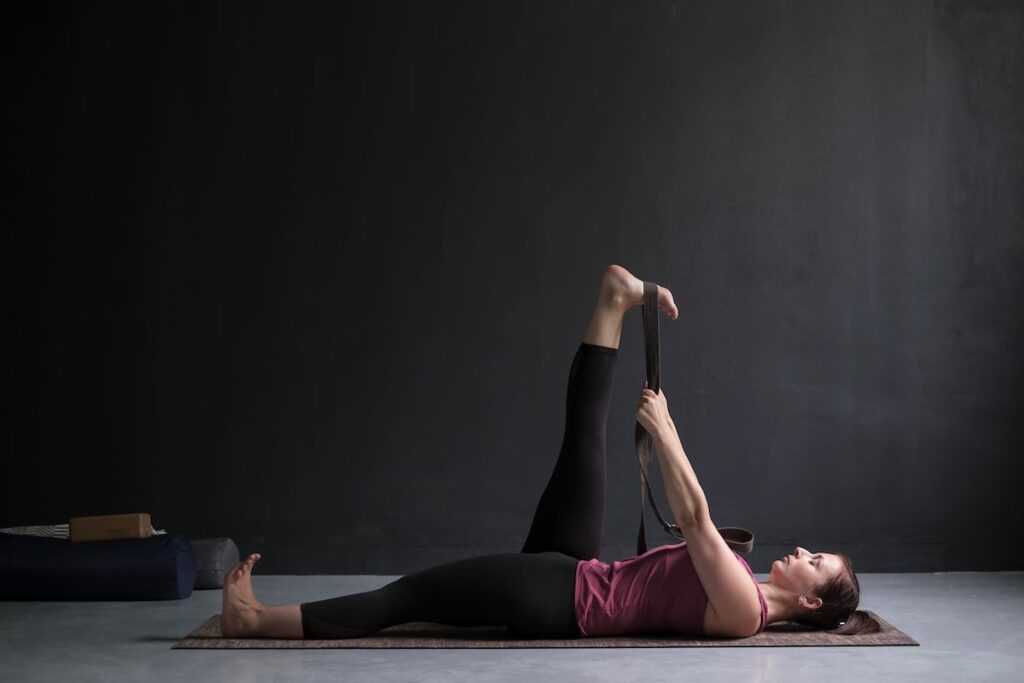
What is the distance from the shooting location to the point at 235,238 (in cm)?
528

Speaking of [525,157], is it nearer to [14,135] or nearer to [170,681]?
[14,135]

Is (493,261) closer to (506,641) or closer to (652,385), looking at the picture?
(652,385)

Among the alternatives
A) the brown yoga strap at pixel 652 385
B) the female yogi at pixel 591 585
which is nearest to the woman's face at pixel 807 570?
the female yogi at pixel 591 585

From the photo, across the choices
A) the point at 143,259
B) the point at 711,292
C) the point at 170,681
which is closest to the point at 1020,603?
the point at 711,292

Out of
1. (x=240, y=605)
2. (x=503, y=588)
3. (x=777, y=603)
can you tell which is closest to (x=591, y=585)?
(x=503, y=588)

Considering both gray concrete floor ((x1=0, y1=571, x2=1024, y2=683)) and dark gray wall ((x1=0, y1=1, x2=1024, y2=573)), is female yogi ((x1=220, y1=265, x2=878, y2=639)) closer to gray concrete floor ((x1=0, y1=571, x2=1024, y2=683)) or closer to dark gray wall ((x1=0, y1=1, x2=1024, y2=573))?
gray concrete floor ((x1=0, y1=571, x2=1024, y2=683))

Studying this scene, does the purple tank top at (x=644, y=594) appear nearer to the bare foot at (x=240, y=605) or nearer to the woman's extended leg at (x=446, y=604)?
the woman's extended leg at (x=446, y=604)

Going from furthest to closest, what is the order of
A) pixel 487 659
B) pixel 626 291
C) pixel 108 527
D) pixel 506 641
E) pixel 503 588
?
pixel 108 527, pixel 626 291, pixel 506 641, pixel 503 588, pixel 487 659

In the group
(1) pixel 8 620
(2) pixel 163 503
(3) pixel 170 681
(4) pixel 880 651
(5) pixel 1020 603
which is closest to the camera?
(3) pixel 170 681

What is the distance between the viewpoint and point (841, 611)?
355cm

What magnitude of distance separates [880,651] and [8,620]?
9.40 feet

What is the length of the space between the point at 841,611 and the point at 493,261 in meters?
2.35

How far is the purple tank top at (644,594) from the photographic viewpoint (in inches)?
136

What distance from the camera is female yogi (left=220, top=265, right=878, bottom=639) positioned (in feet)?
11.1
